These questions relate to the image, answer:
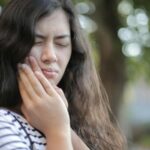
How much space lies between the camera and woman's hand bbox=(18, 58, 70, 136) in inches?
94.0

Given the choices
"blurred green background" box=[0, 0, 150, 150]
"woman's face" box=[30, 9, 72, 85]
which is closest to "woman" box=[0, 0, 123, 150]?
"woman's face" box=[30, 9, 72, 85]

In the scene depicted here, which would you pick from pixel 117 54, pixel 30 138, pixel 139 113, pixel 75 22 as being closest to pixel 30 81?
pixel 30 138

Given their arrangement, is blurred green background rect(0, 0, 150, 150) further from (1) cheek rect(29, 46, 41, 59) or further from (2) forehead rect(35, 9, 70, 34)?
(1) cheek rect(29, 46, 41, 59)

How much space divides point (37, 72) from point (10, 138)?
1.14ft

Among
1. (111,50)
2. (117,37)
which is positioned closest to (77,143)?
(111,50)

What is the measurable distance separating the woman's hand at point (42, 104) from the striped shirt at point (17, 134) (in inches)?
1.5

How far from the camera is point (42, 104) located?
2.41 m

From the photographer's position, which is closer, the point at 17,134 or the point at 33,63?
the point at 17,134

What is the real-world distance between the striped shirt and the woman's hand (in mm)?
37

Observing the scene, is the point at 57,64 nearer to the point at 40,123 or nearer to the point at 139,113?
the point at 40,123

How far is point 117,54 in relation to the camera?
10031 millimetres

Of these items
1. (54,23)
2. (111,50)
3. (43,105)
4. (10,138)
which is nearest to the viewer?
(10,138)

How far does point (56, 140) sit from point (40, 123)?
13 cm

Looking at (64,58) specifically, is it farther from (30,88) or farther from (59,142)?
(59,142)
